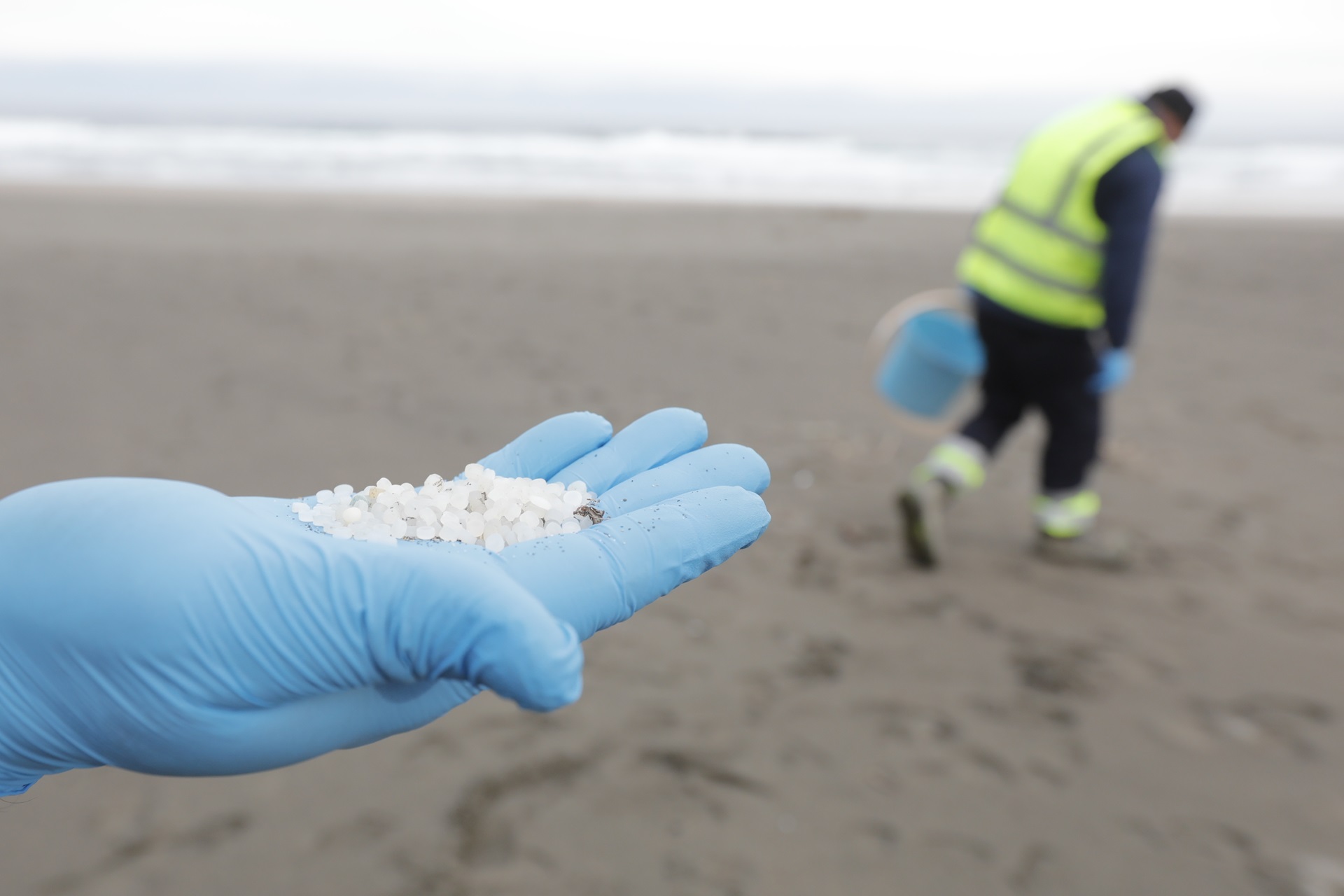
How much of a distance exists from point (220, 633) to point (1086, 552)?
10.2 ft

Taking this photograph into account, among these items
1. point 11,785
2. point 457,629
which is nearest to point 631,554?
point 457,629

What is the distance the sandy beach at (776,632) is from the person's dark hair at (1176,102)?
1.59 meters

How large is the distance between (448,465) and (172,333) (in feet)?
9.30

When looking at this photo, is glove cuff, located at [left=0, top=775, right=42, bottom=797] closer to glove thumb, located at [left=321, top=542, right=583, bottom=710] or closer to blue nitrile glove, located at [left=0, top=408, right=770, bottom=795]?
blue nitrile glove, located at [left=0, top=408, right=770, bottom=795]

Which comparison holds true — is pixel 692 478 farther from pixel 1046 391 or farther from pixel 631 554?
pixel 1046 391

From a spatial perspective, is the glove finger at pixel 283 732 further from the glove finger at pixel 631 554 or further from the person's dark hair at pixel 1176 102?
the person's dark hair at pixel 1176 102

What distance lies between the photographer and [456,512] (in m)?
1.40

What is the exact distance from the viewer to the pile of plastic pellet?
1379 millimetres

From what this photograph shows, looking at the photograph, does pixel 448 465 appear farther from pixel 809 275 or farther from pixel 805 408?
pixel 809 275

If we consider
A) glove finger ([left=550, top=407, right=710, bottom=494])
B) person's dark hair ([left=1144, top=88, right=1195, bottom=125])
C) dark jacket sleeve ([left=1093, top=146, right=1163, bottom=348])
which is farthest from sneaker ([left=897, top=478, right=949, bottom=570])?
glove finger ([left=550, top=407, right=710, bottom=494])

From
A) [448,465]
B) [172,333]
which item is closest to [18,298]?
[172,333]

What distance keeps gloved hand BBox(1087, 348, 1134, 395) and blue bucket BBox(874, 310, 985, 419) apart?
0.56 meters

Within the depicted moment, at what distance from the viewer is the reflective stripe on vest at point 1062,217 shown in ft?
9.40

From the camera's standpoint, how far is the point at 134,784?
2.05 m
